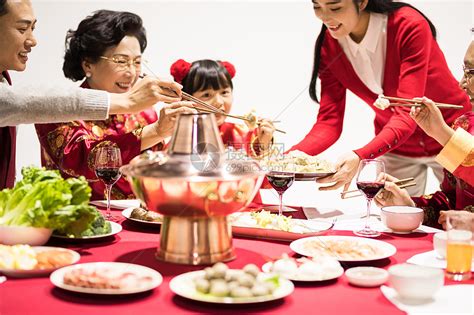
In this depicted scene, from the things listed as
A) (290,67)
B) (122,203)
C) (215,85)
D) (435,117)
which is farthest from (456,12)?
(122,203)

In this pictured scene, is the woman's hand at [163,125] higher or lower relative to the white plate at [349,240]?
higher

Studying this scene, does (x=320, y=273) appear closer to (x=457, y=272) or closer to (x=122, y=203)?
(x=457, y=272)

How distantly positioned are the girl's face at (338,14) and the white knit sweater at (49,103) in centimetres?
135

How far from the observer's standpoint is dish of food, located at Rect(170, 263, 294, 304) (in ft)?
3.61

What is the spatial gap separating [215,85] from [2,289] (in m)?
2.14

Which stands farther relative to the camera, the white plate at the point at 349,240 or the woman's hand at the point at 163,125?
the woman's hand at the point at 163,125

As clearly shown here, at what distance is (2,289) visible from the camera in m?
1.20

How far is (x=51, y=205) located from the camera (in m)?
1.42

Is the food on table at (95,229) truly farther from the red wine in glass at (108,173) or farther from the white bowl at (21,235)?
the red wine in glass at (108,173)

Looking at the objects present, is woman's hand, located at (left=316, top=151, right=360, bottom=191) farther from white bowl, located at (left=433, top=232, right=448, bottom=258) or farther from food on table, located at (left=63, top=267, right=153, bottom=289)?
food on table, located at (left=63, top=267, right=153, bottom=289)

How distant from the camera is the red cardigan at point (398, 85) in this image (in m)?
2.58

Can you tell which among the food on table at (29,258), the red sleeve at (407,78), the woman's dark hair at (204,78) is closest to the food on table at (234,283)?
the food on table at (29,258)

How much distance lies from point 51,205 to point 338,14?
1729mm

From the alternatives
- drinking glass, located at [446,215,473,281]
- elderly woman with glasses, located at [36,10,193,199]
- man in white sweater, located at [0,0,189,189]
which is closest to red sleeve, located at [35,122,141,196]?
Result: elderly woman with glasses, located at [36,10,193,199]
